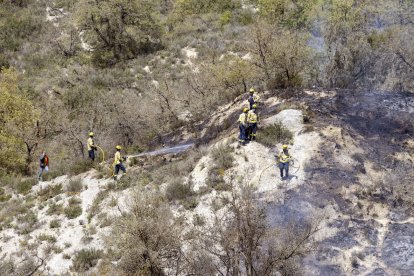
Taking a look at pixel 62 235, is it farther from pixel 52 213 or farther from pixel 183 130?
pixel 183 130

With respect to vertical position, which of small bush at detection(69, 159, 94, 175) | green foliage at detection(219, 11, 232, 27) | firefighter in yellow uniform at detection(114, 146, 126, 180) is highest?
green foliage at detection(219, 11, 232, 27)

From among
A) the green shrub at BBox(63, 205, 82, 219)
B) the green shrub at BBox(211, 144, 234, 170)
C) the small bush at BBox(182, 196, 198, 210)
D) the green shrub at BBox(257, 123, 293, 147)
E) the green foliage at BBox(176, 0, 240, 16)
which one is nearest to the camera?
the small bush at BBox(182, 196, 198, 210)

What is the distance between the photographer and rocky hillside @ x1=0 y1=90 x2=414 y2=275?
1233 cm

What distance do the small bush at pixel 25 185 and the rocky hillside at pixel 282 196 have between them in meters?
0.35

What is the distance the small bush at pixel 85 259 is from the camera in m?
13.3

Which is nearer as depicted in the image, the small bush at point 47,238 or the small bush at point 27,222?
the small bush at point 47,238

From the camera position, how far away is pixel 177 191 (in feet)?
51.4

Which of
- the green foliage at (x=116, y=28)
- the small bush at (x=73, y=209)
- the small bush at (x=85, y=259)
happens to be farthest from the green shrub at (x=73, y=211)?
the green foliage at (x=116, y=28)

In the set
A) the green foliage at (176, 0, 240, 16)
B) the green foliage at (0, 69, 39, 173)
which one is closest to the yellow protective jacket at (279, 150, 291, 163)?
the green foliage at (0, 69, 39, 173)

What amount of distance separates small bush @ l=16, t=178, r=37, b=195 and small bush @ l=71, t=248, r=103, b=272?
677cm

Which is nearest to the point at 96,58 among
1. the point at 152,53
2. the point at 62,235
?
the point at 152,53

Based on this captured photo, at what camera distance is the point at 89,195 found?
1730cm

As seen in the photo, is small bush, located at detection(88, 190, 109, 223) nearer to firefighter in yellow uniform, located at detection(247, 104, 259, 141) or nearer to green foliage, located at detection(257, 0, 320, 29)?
firefighter in yellow uniform, located at detection(247, 104, 259, 141)

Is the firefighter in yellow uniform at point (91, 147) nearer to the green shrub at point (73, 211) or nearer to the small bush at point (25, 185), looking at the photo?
the small bush at point (25, 185)
